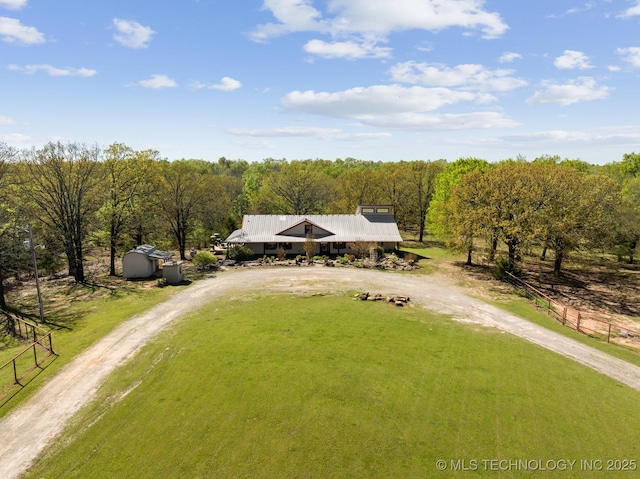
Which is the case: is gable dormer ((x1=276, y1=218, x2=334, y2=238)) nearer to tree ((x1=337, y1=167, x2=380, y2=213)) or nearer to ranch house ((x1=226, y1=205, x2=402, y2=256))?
ranch house ((x1=226, y1=205, x2=402, y2=256))

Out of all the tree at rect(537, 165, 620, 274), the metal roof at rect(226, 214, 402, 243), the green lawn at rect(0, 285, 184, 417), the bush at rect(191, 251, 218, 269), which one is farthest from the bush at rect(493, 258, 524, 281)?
the green lawn at rect(0, 285, 184, 417)

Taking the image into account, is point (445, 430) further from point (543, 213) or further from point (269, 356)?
point (543, 213)

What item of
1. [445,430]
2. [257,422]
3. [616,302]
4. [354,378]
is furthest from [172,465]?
[616,302]

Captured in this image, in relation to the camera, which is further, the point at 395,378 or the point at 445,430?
the point at 395,378

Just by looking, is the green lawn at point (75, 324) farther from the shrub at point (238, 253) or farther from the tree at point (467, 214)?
the tree at point (467, 214)

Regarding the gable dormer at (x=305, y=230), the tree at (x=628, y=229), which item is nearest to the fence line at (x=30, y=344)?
the gable dormer at (x=305, y=230)

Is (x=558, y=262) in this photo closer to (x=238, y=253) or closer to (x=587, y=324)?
(x=587, y=324)

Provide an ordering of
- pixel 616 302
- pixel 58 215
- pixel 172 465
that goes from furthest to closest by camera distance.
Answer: pixel 58 215, pixel 616 302, pixel 172 465
